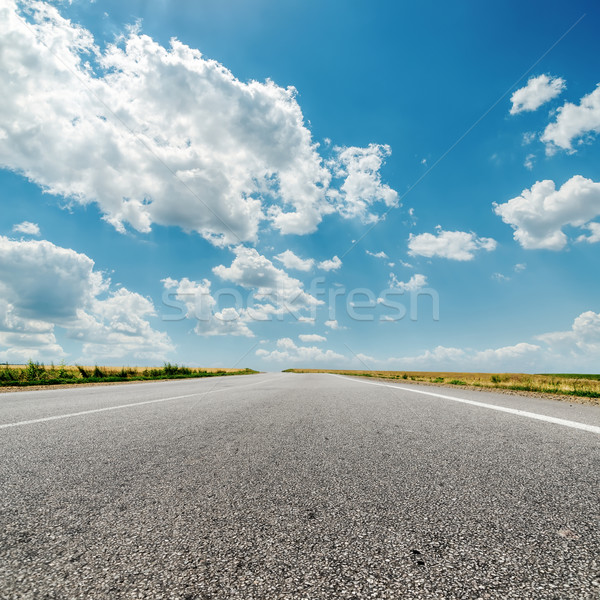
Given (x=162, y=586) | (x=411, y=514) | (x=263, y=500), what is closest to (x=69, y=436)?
(x=263, y=500)

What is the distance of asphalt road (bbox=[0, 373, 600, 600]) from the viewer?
1.12 metres

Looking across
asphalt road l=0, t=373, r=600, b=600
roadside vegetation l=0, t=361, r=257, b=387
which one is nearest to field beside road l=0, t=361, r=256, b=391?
roadside vegetation l=0, t=361, r=257, b=387

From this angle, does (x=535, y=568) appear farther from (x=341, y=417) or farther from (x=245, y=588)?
(x=341, y=417)

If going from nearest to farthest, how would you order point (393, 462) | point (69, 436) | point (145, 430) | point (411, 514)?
point (411, 514) < point (393, 462) < point (69, 436) < point (145, 430)

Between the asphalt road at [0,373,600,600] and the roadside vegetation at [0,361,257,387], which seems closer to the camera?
the asphalt road at [0,373,600,600]

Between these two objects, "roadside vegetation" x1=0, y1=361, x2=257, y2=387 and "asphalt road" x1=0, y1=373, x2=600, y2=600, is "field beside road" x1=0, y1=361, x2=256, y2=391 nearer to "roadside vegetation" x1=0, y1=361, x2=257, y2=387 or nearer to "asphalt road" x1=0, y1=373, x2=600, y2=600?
"roadside vegetation" x1=0, y1=361, x2=257, y2=387

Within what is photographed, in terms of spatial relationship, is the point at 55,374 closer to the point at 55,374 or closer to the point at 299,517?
the point at 55,374

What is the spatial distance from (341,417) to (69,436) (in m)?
3.00

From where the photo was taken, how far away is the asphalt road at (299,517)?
1120 millimetres

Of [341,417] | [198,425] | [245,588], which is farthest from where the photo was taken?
[341,417]

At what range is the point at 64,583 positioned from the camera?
111 cm

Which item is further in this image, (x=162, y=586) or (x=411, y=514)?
(x=411, y=514)

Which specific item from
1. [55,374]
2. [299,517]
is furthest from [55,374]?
[299,517]

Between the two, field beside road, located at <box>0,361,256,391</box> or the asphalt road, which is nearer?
the asphalt road
